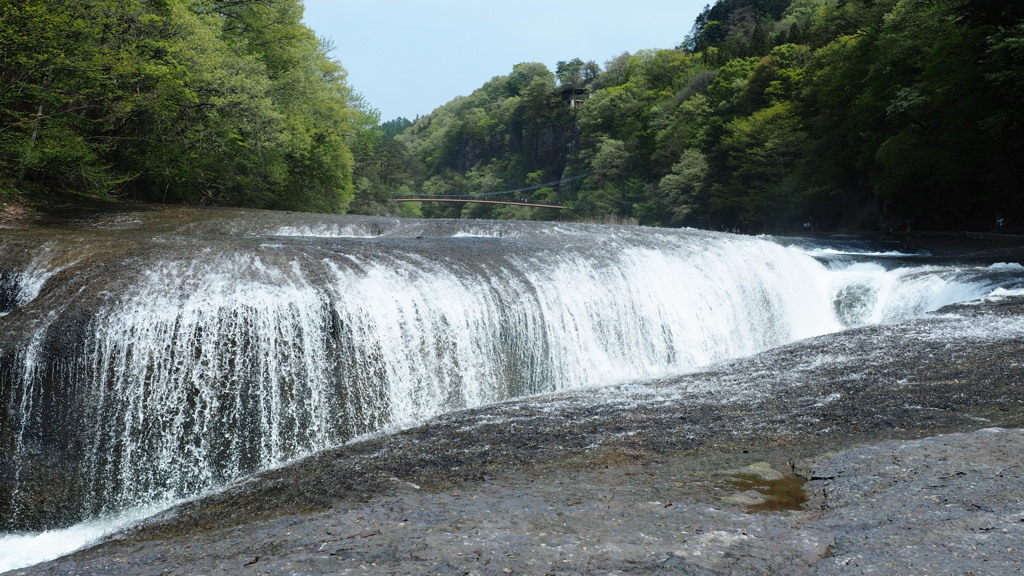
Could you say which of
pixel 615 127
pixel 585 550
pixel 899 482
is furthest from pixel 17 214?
pixel 615 127

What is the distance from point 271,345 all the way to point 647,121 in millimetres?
59266

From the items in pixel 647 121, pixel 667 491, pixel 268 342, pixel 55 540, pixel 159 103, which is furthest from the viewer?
pixel 647 121

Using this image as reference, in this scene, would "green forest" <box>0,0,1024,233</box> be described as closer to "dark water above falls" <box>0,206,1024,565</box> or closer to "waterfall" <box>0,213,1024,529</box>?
"dark water above falls" <box>0,206,1024,565</box>

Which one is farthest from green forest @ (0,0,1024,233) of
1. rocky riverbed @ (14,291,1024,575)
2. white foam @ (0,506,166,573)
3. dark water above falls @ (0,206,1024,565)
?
rocky riverbed @ (14,291,1024,575)

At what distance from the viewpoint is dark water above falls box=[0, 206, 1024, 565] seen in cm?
686

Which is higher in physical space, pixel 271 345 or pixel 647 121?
pixel 647 121

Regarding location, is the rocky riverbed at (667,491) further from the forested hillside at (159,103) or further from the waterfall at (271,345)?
the forested hillside at (159,103)

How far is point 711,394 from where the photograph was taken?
7.52m

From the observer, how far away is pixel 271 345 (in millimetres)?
7855

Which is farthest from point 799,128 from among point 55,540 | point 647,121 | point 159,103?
point 55,540

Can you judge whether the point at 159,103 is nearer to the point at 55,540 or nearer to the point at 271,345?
the point at 271,345

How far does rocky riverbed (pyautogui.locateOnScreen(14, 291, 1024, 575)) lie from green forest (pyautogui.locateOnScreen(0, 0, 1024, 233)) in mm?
11768

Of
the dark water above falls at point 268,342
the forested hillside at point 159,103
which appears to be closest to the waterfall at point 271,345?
the dark water above falls at point 268,342

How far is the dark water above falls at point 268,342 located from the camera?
6.86 meters
